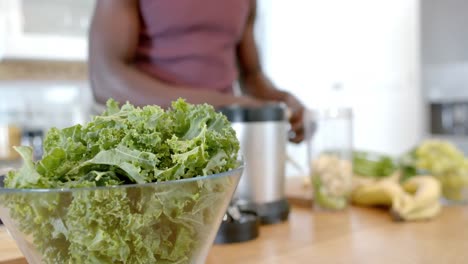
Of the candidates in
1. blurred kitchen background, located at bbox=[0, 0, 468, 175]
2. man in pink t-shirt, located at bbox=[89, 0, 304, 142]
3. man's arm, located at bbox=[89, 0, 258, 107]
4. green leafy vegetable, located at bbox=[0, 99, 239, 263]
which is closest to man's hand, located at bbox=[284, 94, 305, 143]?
man in pink t-shirt, located at bbox=[89, 0, 304, 142]

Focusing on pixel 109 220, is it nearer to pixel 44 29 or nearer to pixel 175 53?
pixel 175 53

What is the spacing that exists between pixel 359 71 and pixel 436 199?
6.12 ft

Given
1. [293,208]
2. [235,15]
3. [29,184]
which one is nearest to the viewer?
[29,184]

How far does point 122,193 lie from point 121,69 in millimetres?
644

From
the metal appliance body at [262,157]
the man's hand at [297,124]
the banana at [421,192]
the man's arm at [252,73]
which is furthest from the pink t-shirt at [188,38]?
the banana at [421,192]

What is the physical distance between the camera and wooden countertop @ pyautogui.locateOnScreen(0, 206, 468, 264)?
65 centimetres

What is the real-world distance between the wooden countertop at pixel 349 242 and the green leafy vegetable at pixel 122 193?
0.23m

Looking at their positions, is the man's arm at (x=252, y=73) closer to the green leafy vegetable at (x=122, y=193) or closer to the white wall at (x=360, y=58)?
the green leafy vegetable at (x=122, y=193)

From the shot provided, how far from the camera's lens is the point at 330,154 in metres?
1.01

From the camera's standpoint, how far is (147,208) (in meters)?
0.39

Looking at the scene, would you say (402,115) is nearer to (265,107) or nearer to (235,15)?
(235,15)

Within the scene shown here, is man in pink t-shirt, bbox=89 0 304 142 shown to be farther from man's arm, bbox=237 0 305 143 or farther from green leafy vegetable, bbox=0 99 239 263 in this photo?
green leafy vegetable, bbox=0 99 239 263

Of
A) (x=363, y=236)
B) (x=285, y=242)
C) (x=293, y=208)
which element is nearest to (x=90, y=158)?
(x=285, y=242)

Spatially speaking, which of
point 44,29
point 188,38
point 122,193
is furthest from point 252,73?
point 44,29
